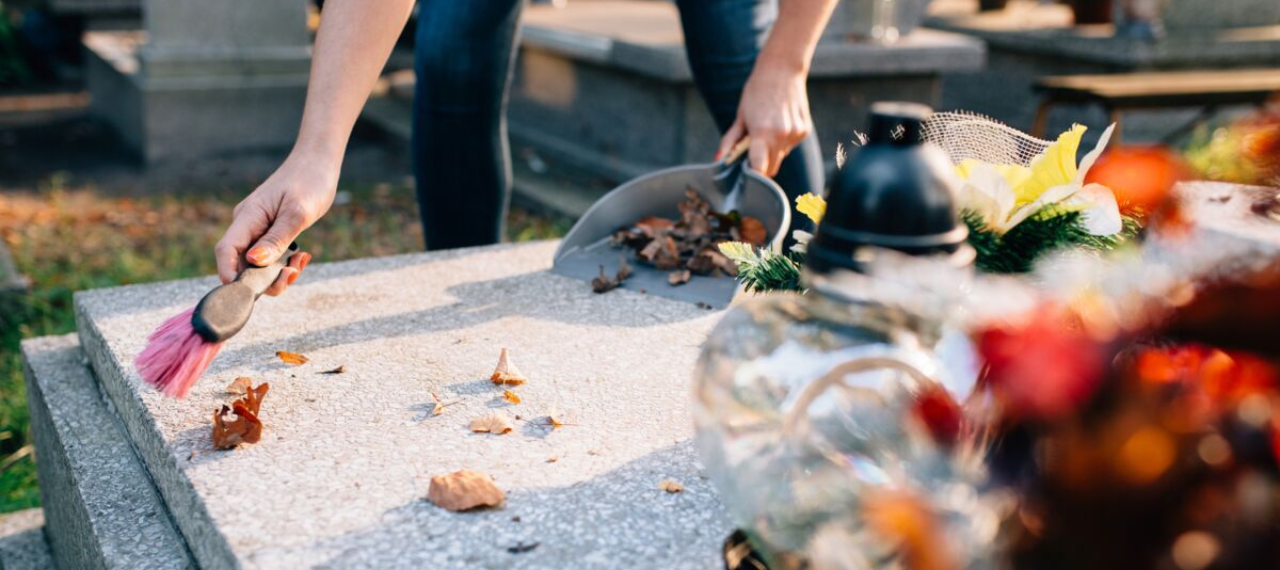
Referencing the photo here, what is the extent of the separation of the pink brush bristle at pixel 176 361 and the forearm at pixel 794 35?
1.07 metres

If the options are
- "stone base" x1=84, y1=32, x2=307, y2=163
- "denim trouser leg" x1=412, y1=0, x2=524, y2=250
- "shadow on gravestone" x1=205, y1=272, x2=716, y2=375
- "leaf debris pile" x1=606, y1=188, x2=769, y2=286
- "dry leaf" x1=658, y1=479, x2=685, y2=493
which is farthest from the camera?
"stone base" x1=84, y1=32, x2=307, y2=163

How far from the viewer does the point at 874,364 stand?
2.89ft

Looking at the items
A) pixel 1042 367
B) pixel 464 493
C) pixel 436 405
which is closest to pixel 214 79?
pixel 436 405

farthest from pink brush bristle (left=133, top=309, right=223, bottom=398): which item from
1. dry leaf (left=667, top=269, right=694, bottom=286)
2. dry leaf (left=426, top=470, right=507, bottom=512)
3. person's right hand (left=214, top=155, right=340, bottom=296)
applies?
dry leaf (left=667, top=269, right=694, bottom=286)

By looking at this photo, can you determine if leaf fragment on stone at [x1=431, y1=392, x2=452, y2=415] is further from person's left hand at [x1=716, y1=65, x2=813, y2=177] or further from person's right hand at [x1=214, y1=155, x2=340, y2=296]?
person's left hand at [x1=716, y1=65, x2=813, y2=177]

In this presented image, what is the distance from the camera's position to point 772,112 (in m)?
1.96

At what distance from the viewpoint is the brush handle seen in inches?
54.6

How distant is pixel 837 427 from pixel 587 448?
512 millimetres

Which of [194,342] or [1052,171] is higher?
[1052,171]

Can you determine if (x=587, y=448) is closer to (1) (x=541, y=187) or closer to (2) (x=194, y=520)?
(2) (x=194, y=520)

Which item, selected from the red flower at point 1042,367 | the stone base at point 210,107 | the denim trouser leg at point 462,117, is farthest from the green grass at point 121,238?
the red flower at point 1042,367

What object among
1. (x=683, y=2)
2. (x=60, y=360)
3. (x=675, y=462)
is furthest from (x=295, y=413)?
(x=683, y=2)

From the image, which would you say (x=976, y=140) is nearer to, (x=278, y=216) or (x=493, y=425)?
(x=493, y=425)

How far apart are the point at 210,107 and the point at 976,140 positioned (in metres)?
4.28
